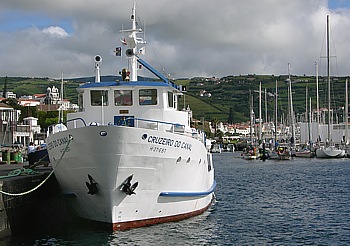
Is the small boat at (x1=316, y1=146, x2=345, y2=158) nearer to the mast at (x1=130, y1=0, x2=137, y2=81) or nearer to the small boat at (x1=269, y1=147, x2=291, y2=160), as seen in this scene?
the small boat at (x1=269, y1=147, x2=291, y2=160)

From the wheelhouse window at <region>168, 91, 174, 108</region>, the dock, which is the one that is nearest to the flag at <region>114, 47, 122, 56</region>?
the wheelhouse window at <region>168, 91, 174, 108</region>

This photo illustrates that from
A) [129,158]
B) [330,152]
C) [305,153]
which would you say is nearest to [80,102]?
[129,158]

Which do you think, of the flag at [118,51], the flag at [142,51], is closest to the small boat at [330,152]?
the flag at [142,51]

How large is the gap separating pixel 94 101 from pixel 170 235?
663 cm

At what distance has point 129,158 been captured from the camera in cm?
1798

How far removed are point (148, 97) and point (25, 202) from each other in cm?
643

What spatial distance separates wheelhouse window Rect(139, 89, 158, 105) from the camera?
2169 cm

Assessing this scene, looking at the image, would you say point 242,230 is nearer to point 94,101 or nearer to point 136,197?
point 136,197

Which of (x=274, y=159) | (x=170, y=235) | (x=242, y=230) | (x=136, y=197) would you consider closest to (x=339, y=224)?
(x=242, y=230)

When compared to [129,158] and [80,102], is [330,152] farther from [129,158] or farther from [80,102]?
[129,158]

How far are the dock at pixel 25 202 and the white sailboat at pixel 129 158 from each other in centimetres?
144

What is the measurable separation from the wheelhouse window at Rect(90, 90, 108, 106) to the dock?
346cm

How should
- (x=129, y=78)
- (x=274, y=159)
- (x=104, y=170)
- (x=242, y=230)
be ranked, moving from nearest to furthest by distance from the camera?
1. (x=104, y=170)
2. (x=242, y=230)
3. (x=129, y=78)
4. (x=274, y=159)

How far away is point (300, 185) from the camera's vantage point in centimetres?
3975
